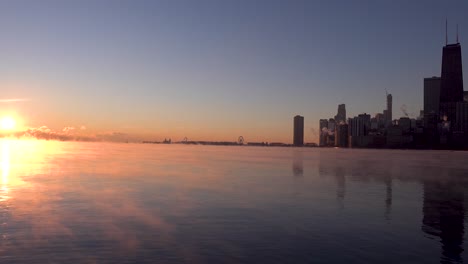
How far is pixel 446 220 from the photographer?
25.8m

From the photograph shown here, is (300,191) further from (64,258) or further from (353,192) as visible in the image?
(64,258)

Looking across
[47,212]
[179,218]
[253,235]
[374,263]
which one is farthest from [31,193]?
[374,263]

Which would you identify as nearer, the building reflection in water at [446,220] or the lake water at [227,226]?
the lake water at [227,226]

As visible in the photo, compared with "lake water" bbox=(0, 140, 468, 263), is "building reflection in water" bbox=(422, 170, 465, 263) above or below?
above

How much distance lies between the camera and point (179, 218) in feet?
83.0

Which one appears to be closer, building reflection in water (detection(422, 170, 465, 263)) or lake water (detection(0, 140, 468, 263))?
lake water (detection(0, 140, 468, 263))

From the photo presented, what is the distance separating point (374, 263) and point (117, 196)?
24332 mm

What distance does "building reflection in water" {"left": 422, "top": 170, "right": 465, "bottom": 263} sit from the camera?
60.9ft

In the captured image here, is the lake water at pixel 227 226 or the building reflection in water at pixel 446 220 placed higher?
the building reflection in water at pixel 446 220

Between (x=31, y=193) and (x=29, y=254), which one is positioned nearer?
(x=29, y=254)

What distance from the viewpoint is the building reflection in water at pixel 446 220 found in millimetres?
18562

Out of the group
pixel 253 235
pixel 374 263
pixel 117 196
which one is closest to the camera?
pixel 374 263

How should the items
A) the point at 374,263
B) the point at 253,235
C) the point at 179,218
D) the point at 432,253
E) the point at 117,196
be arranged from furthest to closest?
the point at 117,196 → the point at 179,218 → the point at 253,235 → the point at 432,253 → the point at 374,263

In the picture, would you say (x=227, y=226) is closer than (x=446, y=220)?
Yes
